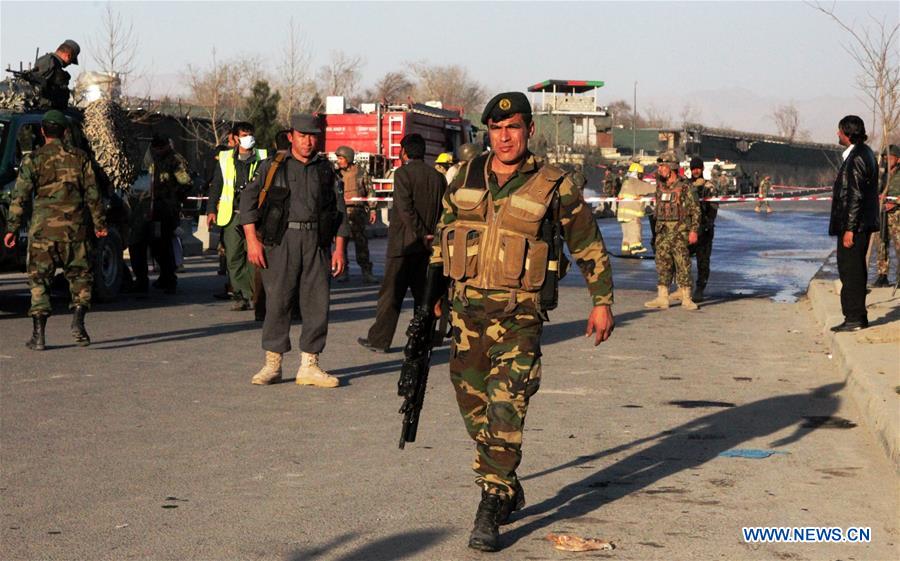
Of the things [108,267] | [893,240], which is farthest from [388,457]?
[893,240]

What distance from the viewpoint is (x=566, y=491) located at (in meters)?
6.88

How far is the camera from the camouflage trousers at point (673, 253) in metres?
16.3

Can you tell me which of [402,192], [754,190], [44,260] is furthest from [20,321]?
[754,190]

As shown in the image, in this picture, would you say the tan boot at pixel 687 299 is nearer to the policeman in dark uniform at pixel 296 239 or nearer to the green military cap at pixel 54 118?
the policeman in dark uniform at pixel 296 239

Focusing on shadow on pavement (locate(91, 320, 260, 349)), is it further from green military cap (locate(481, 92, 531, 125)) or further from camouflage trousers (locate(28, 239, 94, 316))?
green military cap (locate(481, 92, 531, 125))

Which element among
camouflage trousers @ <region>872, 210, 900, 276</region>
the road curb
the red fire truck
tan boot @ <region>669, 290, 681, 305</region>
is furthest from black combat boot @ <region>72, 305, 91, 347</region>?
the red fire truck

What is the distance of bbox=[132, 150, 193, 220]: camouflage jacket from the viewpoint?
57.1ft

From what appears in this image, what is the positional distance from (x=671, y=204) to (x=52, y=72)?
738 cm

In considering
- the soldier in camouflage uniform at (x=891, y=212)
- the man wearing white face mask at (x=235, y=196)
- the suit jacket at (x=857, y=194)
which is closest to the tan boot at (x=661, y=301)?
the soldier in camouflage uniform at (x=891, y=212)

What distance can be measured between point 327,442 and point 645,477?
6.27 feet

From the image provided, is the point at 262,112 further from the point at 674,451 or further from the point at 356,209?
the point at 674,451

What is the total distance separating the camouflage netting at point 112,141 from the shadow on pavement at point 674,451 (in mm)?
10534

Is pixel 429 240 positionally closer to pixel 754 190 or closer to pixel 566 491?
pixel 566 491

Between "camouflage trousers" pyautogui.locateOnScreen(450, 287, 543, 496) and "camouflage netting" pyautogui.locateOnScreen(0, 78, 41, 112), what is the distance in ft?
35.8
